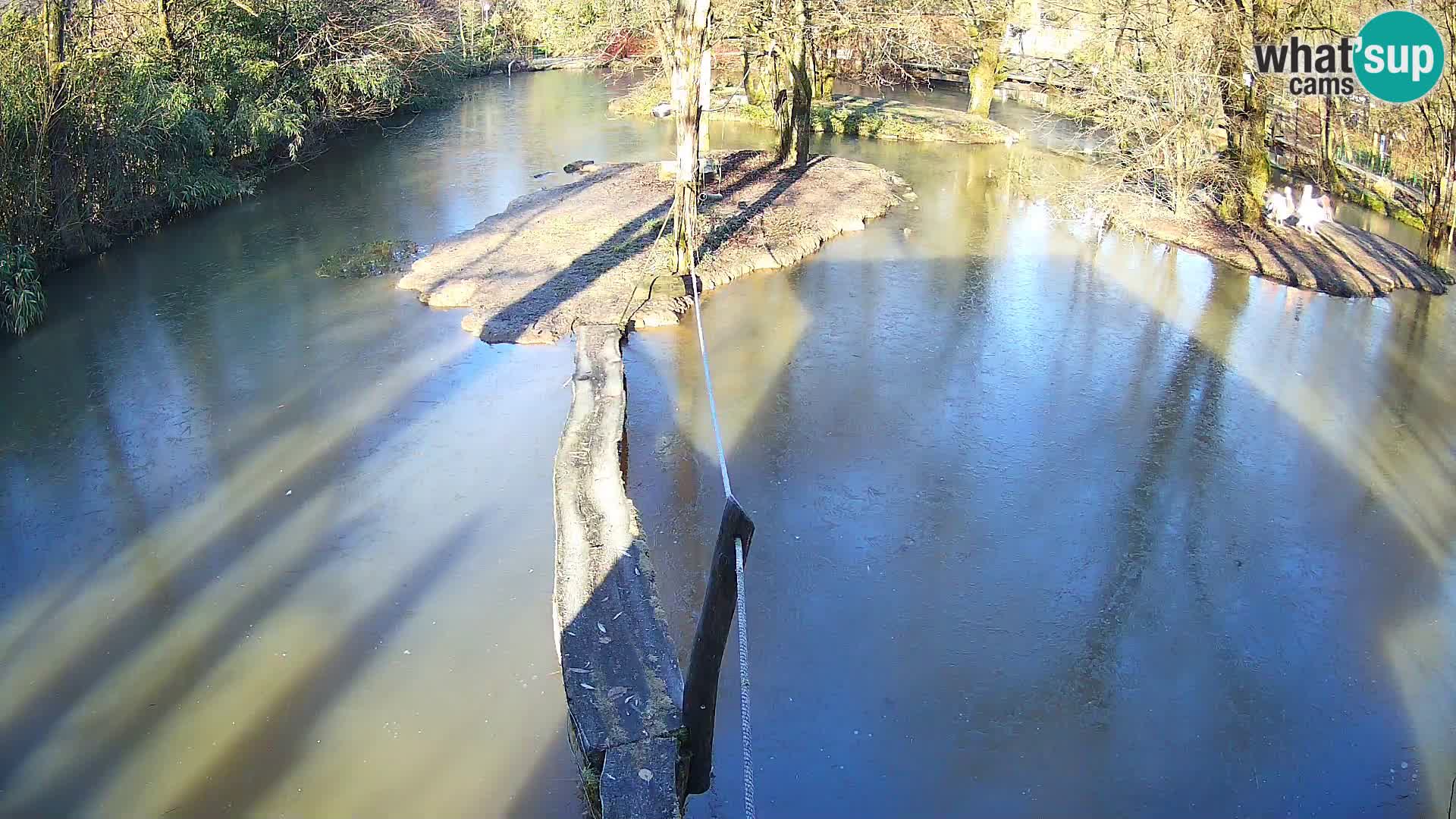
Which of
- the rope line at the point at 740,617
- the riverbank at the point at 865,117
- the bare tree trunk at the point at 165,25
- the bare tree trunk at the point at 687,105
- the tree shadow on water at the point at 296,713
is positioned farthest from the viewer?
the riverbank at the point at 865,117

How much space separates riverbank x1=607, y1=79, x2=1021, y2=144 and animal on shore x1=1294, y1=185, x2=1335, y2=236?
644cm

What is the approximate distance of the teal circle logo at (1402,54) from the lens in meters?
Result: 10.3

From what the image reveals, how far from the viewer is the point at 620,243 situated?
35.2ft

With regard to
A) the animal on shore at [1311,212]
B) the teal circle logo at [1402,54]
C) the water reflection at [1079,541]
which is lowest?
the water reflection at [1079,541]

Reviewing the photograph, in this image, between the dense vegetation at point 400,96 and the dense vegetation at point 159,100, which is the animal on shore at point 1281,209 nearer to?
the dense vegetation at point 400,96

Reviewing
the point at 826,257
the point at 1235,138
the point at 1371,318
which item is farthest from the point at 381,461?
the point at 1235,138

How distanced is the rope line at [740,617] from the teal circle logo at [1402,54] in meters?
7.32

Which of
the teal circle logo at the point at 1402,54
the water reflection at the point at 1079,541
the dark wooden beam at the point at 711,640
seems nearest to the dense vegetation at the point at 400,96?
the teal circle logo at the point at 1402,54

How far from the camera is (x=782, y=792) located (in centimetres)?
409

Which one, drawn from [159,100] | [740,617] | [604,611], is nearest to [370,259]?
[159,100]

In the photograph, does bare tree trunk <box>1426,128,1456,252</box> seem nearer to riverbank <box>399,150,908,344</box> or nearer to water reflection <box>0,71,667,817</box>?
riverbank <box>399,150,908,344</box>

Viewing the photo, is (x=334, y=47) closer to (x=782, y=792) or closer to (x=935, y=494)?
(x=935, y=494)

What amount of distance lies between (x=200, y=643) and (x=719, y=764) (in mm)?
2616

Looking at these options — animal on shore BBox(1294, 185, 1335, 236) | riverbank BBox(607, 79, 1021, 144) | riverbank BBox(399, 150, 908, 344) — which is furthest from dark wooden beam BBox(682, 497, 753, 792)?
riverbank BBox(607, 79, 1021, 144)
